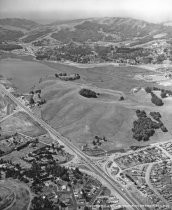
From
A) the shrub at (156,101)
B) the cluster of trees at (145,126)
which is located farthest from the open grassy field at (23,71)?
the cluster of trees at (145,126)

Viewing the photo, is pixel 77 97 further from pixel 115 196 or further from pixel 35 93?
pixel 115 196

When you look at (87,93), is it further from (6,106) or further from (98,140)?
(98,140)

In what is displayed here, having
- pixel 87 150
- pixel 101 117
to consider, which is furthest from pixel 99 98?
pixel 87 150

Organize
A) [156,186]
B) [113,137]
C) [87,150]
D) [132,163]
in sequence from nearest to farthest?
[156,186] → [132,163] → [87,150] → [113,137]

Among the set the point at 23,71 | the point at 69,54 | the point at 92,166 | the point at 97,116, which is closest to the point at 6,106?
the point at 97,116

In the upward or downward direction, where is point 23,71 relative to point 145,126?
downward

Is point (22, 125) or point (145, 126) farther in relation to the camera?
point (22, 125)

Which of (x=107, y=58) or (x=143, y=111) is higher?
(x=143, y=111)
